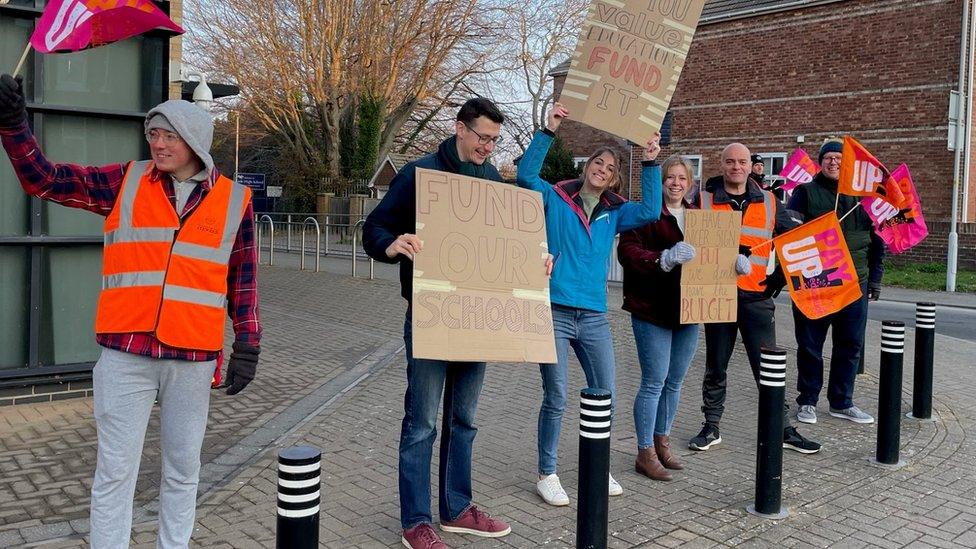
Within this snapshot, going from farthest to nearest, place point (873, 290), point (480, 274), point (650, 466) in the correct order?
point (873, 290)
point (650, 466)
point (480, 274)

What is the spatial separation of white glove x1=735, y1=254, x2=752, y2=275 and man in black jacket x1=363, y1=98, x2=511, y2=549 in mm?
2087

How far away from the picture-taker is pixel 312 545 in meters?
2.68

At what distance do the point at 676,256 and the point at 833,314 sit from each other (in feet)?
7.40

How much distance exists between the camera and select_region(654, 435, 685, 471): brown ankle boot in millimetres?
5500

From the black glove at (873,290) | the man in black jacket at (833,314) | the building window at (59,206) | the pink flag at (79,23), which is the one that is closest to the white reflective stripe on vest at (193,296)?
the pink flag at (79,23)

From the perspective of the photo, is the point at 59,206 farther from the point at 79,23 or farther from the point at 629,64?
the point at 629,64

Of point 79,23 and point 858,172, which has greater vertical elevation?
point 79,23

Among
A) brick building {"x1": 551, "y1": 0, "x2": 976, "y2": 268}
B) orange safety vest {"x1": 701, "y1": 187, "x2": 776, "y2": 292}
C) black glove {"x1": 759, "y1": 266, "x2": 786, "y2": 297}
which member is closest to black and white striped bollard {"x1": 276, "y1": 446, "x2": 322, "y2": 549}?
orange safety vest {"x1": 701, "y1": 187, "x2": 776, "y2": 292}

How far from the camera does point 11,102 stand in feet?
9.92

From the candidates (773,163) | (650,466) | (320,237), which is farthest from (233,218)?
(773,163)

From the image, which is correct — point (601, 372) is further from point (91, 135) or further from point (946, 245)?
point (946, 245)

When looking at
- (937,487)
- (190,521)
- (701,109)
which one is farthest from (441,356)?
(701,109)

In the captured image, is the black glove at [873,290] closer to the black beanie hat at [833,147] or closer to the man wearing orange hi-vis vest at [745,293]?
the black beanie hat at [833,147]

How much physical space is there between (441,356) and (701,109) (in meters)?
25.2
